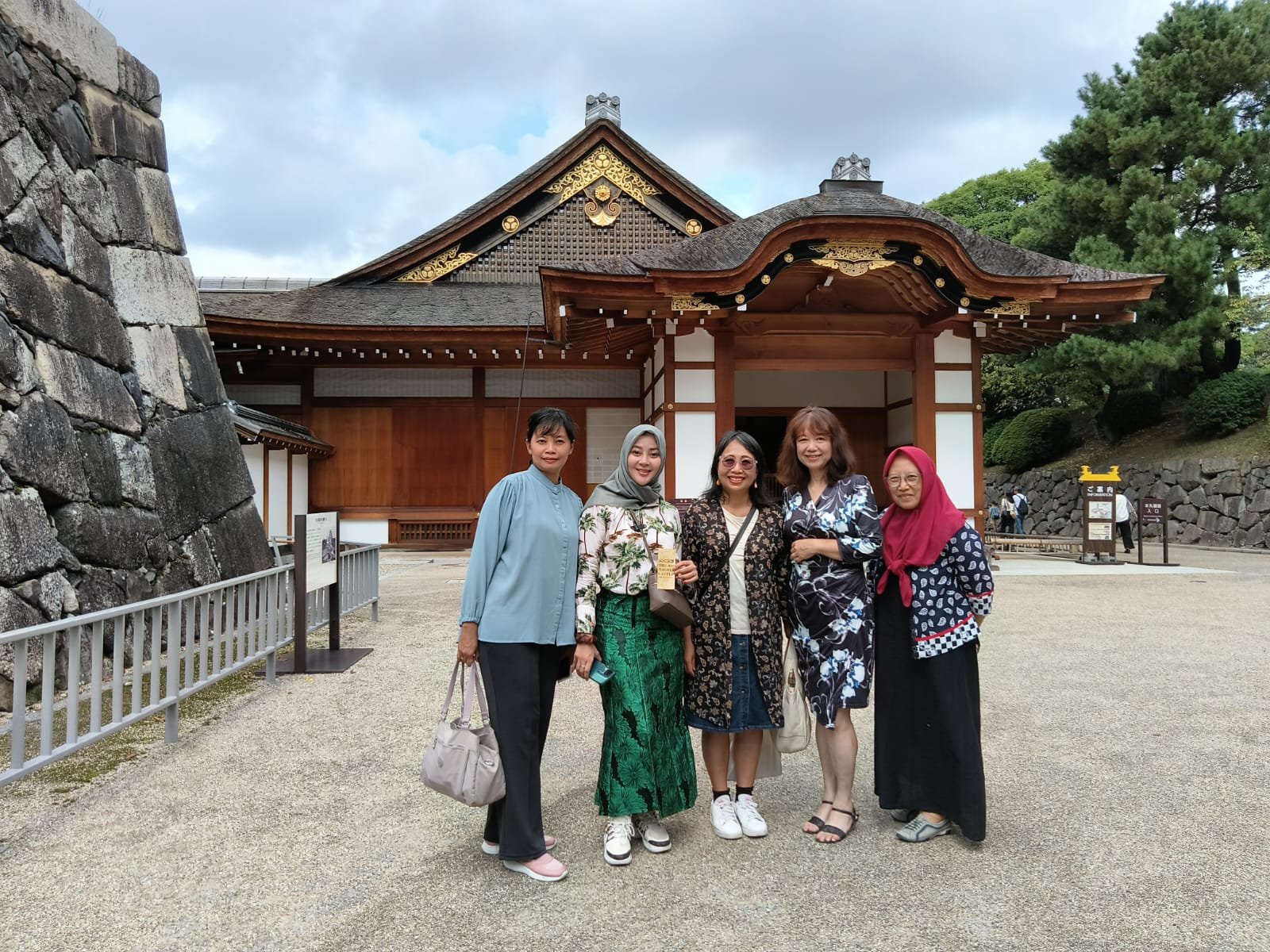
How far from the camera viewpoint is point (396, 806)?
2.99 m

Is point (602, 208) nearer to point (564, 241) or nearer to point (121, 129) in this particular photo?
point (564, 241)

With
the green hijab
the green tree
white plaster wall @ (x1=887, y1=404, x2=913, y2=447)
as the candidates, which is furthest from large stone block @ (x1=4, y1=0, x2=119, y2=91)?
the green tree

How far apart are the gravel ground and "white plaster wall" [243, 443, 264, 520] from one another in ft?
25.8

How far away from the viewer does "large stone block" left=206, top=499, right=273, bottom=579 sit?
20.4 ft

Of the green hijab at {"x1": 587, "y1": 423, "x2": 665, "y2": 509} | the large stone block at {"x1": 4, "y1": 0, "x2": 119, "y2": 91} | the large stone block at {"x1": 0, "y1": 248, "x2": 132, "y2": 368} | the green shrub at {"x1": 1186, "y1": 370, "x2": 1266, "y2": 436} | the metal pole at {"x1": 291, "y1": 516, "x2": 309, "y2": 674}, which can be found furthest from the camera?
the green shrub at {"x1": 1186, "y1": 370, "x2": 1266, "y2": 436}

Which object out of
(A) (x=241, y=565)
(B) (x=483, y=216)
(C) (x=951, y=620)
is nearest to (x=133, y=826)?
(C) (x=951, y=620)

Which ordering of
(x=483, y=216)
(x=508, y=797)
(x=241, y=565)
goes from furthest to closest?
(x=483, y=216)
(x=241, y=565)
(x=508, y=797)

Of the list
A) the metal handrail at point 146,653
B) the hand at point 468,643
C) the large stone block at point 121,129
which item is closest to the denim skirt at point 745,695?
the hand at point 468,643

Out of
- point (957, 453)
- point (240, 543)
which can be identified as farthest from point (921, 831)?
point (957, 453)

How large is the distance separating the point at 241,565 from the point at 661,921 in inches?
213

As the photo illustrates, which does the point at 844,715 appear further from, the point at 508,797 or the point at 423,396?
the point at 423,396

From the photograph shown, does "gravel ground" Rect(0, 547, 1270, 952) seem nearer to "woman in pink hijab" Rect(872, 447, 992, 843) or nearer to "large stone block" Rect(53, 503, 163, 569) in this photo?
"woman in pink hijab" Rect(872, 447, 992, 843)

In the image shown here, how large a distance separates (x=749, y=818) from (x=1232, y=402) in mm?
17701

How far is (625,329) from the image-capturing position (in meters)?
10.5
